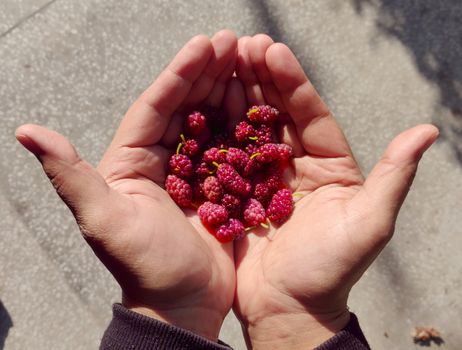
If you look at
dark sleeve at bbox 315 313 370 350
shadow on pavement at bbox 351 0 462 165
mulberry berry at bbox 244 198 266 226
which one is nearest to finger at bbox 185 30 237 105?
mulberry berry at bbox 244 198 266 226

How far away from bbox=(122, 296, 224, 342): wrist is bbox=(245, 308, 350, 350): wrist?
146 millimetres

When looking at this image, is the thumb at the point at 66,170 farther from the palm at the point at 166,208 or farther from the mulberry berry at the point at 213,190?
the mulberry berry at the point at 213,190

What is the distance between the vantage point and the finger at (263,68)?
145 centimetres

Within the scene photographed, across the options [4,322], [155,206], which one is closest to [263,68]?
[155,206]

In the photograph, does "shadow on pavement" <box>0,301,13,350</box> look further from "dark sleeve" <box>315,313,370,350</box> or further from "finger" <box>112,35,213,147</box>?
"dark sleeve" <box>315,313,370,350</box>

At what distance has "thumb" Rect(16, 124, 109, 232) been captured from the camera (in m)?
1.10

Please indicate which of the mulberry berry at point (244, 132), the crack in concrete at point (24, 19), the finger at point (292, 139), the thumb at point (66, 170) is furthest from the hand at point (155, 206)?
the crack in concrete at point (24, 19)

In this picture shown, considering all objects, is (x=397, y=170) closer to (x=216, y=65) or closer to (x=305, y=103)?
(x=305, y=103)

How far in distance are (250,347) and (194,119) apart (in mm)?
677

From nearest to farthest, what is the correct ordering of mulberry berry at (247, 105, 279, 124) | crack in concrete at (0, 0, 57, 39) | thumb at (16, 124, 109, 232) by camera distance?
thumb at (16, 124, 109, 232) < mulberry berry at (247, 105, 279, 124) < crack in concrete at (0, 0, 57, 39)

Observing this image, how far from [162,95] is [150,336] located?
64 centimetres

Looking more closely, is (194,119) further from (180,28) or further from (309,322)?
(180,28)

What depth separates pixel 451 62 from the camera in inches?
87.7

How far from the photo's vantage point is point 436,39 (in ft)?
7.36
